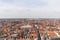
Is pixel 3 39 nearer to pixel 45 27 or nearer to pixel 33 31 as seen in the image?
pixel 33 31

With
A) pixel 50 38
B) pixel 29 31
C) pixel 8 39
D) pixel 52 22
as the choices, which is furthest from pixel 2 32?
Answer: pixel 52 22

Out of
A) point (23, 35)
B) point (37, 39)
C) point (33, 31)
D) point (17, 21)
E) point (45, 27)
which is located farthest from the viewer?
point (17, 21)

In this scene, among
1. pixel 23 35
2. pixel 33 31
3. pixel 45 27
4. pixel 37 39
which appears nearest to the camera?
pixel 37 39

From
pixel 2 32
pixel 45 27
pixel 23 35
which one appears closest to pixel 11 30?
pixel 2 32

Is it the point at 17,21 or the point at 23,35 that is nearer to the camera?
the point at 23,35

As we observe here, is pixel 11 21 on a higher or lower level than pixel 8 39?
higher

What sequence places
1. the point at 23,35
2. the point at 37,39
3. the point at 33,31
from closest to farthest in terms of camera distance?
the point at 37,39, the point at 23,35, the point at 33,31

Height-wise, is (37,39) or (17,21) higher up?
(17,21)

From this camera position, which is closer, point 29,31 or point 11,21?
point 29,31

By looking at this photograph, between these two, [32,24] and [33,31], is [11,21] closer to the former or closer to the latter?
[32,24]
